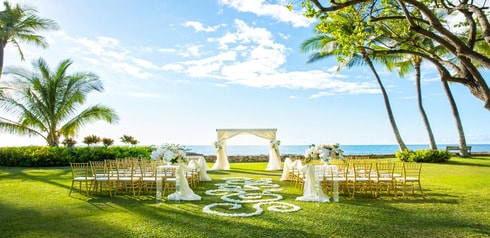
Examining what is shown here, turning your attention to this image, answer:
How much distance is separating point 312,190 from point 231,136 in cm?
1128

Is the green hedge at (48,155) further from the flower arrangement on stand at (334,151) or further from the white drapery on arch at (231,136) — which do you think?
the flower arrangement on stand at (334,151)

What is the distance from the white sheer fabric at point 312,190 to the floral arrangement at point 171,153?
335 cm

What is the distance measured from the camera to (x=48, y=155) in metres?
17.6

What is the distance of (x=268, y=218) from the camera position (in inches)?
235

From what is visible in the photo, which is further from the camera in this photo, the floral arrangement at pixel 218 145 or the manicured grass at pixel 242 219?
the floral arrangement at pixel 218 145

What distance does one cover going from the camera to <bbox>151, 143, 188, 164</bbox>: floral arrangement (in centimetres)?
900

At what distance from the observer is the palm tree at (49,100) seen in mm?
18234

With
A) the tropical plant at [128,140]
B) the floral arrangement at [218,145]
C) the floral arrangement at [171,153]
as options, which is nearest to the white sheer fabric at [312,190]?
the floral arrangement at [171,153]

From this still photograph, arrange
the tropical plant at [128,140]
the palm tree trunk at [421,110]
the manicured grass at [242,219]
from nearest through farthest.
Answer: the manicured grass at [242,219]
the palm tree trunk at [421,110]
the tropical plant at [128,140]

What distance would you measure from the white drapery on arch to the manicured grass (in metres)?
9.00

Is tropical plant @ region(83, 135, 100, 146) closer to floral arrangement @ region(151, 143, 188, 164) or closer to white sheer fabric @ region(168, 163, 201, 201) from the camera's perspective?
floral arrangement @ region(151, 143, 188, 164)

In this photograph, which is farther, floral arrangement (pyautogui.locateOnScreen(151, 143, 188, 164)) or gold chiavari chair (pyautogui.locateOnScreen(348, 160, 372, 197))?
floral arrangement (pyautogui.locateOnScreen(151, 143, 188, 164))

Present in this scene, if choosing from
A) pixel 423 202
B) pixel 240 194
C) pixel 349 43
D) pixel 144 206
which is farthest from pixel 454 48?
pixel 144 206

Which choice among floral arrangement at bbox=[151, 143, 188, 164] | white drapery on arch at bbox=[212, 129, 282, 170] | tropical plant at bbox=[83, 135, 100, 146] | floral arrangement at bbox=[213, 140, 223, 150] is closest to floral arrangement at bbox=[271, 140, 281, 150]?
white drapery on arch at bbox=[212, 129, 282, 170]
